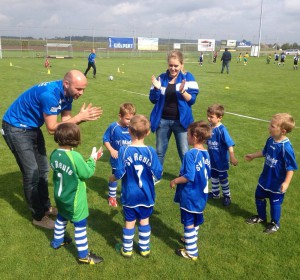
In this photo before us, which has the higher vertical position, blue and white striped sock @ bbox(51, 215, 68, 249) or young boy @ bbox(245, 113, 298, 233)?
young boy @ bbox(245, 113, 298, 233)

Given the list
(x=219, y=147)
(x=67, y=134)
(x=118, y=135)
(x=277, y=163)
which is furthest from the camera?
(x=219, y=147)

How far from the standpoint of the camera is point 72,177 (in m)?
3.49

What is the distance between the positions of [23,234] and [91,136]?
15.9 feet

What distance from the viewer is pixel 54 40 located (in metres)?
58.3

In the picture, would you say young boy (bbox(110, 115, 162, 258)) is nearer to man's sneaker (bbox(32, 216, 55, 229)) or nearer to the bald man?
the bald man

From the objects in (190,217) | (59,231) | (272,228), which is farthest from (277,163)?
(59,231)

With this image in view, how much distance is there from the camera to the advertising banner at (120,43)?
53969 millimetres

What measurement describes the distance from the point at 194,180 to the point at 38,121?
7.66 feet

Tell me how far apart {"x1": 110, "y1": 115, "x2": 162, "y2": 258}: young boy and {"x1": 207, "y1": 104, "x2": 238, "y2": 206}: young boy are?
172 centimetres

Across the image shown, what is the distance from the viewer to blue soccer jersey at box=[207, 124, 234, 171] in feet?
16.2

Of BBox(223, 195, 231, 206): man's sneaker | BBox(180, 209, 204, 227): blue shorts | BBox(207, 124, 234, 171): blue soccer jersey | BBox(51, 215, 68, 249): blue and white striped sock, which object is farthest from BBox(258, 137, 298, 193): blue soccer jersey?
BBox(51, 215, 68, 249): blue and white striped sock

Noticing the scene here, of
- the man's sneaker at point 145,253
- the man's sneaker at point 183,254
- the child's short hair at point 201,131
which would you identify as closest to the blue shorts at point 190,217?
the man's sneaker at point 183,254

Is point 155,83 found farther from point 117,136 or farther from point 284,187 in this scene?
point 284,187

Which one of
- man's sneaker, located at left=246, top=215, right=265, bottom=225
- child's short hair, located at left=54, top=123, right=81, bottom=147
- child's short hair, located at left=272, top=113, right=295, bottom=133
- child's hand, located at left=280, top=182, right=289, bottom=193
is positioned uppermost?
child's short hair, located at left=272, top=113, right=295, bottom=133
